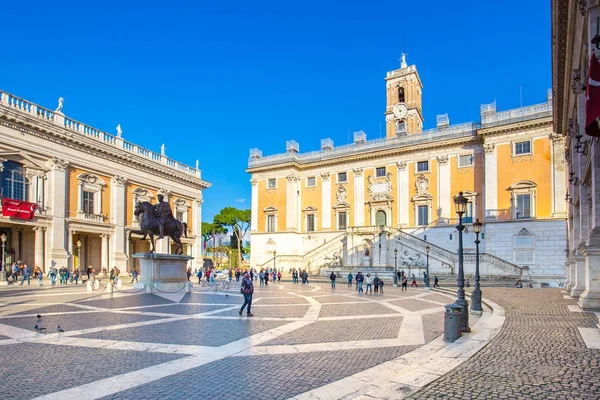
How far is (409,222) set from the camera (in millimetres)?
47781

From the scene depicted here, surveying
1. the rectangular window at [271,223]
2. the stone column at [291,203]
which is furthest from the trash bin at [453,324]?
the rectangular window at [271,223]

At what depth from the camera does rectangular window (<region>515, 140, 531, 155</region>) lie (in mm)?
40625

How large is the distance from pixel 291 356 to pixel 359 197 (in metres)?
44.0

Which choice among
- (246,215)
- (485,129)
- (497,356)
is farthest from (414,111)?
(497,356)

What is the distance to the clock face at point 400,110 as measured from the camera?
64.6 m

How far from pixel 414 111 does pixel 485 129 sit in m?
23.2

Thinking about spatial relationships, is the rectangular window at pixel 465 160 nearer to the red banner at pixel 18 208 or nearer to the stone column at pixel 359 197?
the stone column at pixel 359 197

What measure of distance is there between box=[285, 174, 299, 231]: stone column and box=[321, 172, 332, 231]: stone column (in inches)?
144

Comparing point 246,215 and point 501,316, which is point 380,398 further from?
point 246,215

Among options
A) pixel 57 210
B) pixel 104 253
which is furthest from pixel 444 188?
pixel 57 210

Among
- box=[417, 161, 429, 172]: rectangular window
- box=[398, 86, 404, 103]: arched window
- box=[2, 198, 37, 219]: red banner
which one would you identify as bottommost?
box=[2, 198, 37, 219]: red banner

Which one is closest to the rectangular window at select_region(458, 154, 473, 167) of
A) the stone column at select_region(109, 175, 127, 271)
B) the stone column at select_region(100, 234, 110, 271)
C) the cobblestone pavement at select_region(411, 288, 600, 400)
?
the stone column at select_region(109, 175, 127, 271)

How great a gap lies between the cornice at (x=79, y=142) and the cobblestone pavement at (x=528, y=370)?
34093 mm

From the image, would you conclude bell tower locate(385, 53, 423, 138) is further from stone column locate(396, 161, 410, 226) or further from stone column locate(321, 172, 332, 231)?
stone column locate(396, 161, 410, 226)
